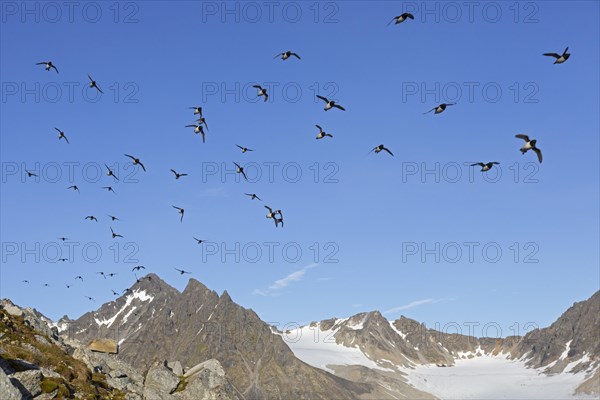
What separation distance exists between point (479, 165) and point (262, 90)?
64.0 feet

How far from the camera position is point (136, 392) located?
54.8m

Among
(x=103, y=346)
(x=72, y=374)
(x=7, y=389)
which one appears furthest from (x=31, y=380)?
(x=103, y=346)

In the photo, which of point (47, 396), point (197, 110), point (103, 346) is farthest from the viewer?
point (103, 346)

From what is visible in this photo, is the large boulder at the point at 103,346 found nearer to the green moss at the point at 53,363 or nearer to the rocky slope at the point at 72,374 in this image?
the rocky slope at the point at 72,374

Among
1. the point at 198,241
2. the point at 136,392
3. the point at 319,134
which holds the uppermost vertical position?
the point at 319,134

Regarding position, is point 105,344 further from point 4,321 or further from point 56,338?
point 4,321

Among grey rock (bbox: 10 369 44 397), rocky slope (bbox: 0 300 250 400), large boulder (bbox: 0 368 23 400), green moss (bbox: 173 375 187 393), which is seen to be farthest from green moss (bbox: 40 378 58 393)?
green moss (bbox: 173 375 187 393)

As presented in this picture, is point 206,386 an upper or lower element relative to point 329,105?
lower

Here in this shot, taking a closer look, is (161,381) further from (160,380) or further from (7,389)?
(7,389)

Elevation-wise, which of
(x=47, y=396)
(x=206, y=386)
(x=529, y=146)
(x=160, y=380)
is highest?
(x=529, y=146)

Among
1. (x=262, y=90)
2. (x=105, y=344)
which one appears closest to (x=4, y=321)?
(x=105, y=344)

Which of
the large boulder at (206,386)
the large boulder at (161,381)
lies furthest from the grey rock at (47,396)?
the large boulder at (206,386)

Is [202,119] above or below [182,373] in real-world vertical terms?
above

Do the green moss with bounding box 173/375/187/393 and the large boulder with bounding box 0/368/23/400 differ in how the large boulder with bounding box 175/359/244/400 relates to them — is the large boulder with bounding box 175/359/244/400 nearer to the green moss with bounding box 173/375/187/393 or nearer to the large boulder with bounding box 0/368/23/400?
the green moss with bounding box 173/375/187/393
